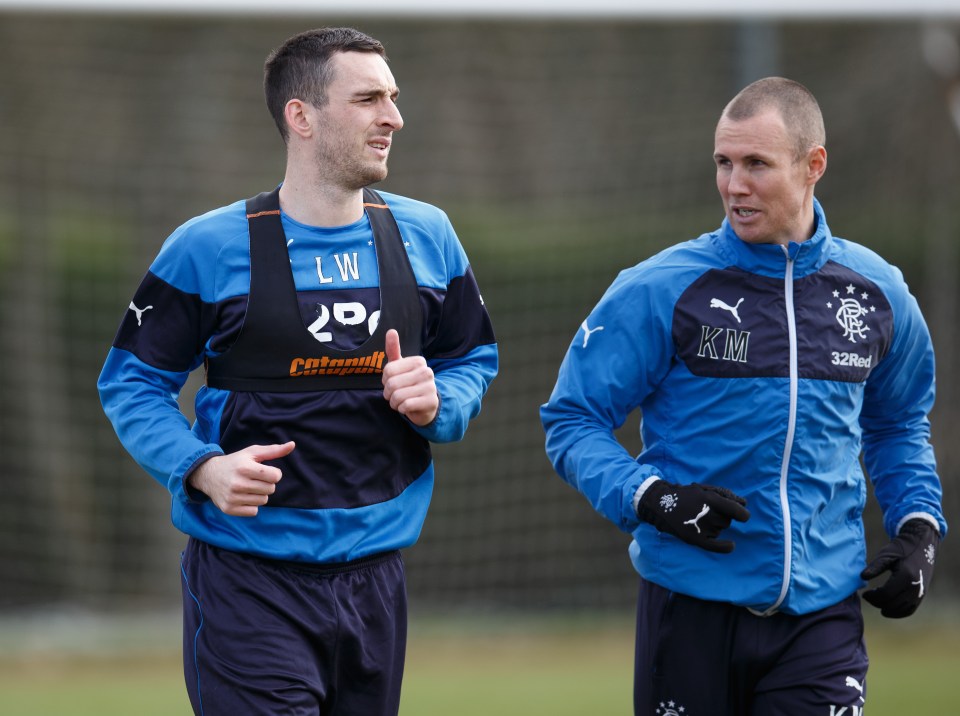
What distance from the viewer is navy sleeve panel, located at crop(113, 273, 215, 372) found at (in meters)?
3.58

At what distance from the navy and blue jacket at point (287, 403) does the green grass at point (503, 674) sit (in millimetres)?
3579

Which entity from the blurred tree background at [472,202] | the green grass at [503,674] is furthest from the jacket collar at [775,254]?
the blurred tree background at [472,202]

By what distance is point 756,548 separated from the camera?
11.9 ft

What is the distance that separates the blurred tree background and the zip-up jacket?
4.80 metres

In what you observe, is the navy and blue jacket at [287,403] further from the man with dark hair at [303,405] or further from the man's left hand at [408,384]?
the man's left hand at [408,384]

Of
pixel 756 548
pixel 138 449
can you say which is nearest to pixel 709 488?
pixel 756 548

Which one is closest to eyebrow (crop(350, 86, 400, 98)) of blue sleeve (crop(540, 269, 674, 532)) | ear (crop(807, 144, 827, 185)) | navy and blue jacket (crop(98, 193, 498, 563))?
navy and blue jacket (crop(98, 193, 498, 563))

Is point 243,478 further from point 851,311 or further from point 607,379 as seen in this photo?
point 851,311

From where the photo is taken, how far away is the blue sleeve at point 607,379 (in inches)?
145

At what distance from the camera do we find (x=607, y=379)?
12.3 feet

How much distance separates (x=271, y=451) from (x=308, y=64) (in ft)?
3.64

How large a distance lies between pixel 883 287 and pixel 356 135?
60.6 inches

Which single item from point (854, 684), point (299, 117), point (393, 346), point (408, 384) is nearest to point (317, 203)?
point (299, 117)

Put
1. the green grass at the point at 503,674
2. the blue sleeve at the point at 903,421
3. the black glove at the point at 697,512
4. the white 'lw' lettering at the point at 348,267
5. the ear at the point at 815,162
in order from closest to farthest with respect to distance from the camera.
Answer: the black glove at the point at 697,512 < the white 'lw' lettering at the point at 348,267 < the ear at the point at 815,162 < the blue sleeve at the point at 903,421 < the green grass at the point at 503,674
